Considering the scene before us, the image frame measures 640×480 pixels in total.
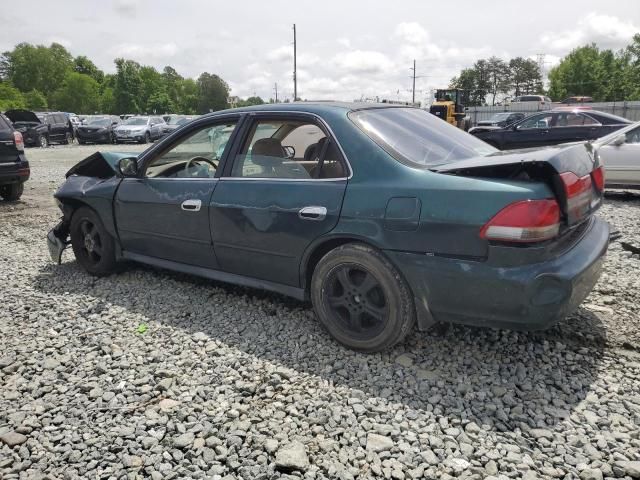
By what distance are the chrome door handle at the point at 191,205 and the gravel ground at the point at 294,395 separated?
80cm

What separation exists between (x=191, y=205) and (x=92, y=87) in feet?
308

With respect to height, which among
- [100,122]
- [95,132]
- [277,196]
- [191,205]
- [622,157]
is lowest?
[191,205]

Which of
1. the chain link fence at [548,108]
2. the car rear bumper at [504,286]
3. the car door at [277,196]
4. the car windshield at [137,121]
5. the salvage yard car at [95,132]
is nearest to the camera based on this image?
the car rear bumper at [504,286]

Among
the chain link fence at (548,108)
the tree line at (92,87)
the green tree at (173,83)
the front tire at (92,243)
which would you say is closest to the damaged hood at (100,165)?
the front tire at (92,243)

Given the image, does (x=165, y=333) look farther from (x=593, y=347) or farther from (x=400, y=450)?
(x=593, y=347)

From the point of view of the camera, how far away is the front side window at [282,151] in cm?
343

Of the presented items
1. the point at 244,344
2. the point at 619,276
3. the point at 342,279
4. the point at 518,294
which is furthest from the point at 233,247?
the point at 619,276

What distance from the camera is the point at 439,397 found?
275 cm

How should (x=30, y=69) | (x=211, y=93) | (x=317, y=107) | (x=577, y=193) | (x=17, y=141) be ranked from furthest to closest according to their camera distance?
(x=211, y=93)
(x=30, y=69)
(x=17, y=141)
(x=317, y=107)
(x=577, y=193)

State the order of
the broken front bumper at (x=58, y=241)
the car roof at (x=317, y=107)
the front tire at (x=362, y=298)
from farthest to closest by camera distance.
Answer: the broken front bumper at (x=58, y=241), the car roof at (x=317, y=107), the front tire at (x=362, y=298)

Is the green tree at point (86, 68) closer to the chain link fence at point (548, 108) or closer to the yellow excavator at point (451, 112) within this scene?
the chain link fence at point (548, 108)

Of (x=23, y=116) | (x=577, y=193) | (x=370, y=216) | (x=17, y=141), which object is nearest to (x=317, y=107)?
(x=370, y=216)

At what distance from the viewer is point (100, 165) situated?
15.7 feet

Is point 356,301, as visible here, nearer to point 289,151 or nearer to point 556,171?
point 289,151
